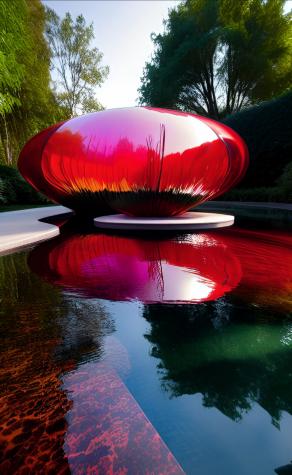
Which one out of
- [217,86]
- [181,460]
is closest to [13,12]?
[181,460]

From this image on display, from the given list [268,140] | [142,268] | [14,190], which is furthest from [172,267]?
[268,140]

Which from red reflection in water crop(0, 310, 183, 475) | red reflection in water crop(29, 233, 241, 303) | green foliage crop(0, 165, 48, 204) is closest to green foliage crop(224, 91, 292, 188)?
green foliage crop(0, 165, 48, 204)

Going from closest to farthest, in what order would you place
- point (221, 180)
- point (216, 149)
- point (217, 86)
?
point (216, 149) → point (221, 180) → point (217, 86)

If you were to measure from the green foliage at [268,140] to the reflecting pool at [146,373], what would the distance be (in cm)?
1396

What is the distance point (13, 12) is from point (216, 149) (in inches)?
356

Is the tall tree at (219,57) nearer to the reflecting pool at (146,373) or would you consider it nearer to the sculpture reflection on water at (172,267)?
the sculpture reflection on water at (172,267)

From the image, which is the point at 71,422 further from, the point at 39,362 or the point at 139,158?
the point at 139,158

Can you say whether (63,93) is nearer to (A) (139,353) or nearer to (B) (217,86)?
(B) (217,86)

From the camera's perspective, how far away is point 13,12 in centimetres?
1093

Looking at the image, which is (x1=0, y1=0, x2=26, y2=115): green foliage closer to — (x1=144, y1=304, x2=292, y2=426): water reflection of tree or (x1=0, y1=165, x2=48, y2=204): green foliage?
(x1=0, y1=165, x2=48, y2=204): green foliage

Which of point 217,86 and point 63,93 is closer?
point 63,93

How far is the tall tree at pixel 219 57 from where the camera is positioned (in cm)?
2541

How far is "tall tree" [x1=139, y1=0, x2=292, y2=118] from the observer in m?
25.4

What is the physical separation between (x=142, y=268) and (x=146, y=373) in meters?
2.21
